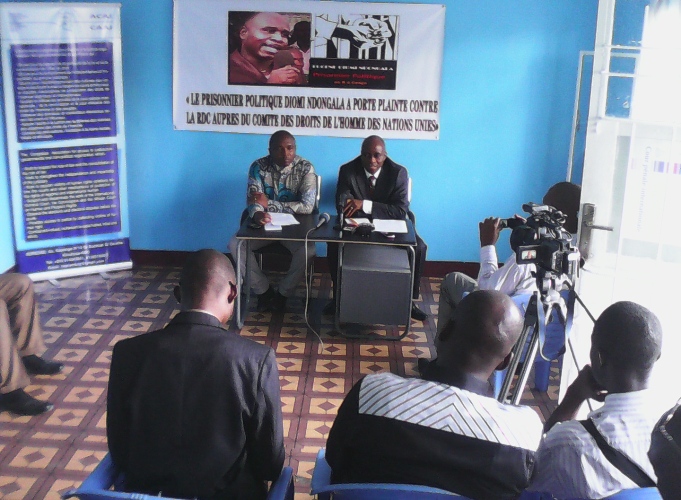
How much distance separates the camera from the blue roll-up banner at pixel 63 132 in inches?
189

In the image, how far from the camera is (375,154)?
4.80 meters

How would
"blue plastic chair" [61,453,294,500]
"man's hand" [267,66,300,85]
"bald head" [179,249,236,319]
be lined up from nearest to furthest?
"blue plastic chair" [61,453,294,500]
"bald head" [179,249,236,319]
"man's hand" [267,66,300,85]

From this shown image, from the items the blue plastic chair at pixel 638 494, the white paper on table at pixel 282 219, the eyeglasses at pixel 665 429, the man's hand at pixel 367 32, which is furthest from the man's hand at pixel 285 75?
the eyeglasses at pixel 665 429

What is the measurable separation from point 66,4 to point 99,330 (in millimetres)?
2322

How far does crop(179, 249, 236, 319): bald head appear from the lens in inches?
76.2

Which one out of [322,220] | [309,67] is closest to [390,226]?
[322,220]

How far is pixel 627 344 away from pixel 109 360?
3.05 m

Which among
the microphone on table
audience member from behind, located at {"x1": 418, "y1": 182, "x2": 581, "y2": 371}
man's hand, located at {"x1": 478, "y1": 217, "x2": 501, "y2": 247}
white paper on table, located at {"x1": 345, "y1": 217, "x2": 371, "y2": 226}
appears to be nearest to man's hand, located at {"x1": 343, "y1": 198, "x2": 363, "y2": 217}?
white paper on table, located at {"x1": 345, "y1": 217, "x2": 371, "y2": 226}

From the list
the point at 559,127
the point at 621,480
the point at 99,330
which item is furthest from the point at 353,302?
the point at 621,480

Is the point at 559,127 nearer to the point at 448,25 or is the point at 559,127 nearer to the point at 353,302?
the point at 448,25

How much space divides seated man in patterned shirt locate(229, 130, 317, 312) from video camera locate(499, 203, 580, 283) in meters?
2.29

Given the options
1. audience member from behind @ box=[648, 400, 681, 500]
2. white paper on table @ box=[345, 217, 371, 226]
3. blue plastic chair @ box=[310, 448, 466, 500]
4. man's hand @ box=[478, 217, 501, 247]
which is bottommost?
blue plastic chair @ box=[310, 448, 466, 500]

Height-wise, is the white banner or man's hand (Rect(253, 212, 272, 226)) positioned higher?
the white banner

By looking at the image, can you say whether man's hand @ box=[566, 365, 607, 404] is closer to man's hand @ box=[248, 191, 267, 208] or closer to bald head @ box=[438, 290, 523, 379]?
bald head @ box=[438, 290, 523, 379]
